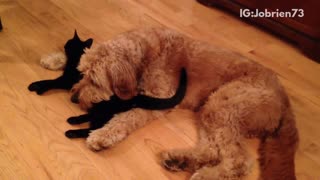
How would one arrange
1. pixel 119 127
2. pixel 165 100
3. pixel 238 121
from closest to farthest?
pixel 238 121
pixel 119 127
pixel 165 100

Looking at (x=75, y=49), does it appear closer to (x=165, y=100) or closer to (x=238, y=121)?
(x=165, y=100)

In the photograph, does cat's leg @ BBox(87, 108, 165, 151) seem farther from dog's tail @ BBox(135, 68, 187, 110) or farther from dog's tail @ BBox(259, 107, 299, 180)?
dog's tail @ BBox(259, 107, 299, 180)

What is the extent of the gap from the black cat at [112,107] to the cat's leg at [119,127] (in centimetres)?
3

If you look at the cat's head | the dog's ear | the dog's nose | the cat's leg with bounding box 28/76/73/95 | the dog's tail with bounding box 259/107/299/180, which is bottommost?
the cat's leg with bounding box 28/76/73/95

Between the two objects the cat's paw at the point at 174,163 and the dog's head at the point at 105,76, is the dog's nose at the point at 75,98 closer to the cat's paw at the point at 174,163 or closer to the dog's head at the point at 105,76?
the dog's head at the point at 105,76

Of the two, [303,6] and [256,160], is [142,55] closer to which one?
[256,160]

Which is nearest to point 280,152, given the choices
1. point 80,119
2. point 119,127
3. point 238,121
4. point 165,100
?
point 238,121

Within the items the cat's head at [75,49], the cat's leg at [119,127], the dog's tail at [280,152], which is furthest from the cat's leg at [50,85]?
the dog's tail at [280,152]

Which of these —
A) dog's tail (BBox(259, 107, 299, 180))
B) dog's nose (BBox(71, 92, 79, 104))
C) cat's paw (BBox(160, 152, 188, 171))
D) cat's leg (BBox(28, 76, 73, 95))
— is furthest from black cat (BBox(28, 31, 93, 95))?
dog's tail (BBox(259, 107, 299, 180))

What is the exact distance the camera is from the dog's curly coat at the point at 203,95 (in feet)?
5.39

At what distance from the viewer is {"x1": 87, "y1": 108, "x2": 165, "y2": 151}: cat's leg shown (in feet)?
5.67

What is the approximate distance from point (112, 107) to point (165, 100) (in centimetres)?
29

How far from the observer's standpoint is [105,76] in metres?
1.72

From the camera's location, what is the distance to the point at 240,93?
5.66 ft
